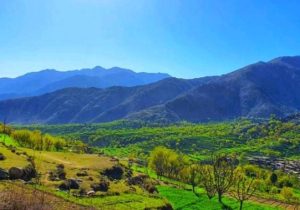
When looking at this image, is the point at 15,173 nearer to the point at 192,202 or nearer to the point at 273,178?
the point at 192,202

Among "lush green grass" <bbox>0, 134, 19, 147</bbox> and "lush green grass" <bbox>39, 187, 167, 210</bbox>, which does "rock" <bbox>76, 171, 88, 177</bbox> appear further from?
"lush green grass" <bbox>0, 134, 19, 147</bbox>

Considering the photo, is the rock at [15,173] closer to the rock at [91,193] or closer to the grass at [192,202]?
the rock at [91,193]

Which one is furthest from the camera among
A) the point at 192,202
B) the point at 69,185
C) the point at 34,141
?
the point at 34,141

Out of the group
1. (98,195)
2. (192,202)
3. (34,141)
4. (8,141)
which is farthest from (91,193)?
(34,141)

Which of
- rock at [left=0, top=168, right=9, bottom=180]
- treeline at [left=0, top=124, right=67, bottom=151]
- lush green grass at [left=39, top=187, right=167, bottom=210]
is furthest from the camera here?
treeline at [left=0, top=124, right=67, bottom=151]

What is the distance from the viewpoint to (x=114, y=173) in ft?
→ 363

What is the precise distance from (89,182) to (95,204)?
52.5 feet

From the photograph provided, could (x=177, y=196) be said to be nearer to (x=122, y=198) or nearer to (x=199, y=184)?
(x=122, y=198)

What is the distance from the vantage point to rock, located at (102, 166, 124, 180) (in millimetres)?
105369

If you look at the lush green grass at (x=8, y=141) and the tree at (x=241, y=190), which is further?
the lush green grass at (x=8, y=141)

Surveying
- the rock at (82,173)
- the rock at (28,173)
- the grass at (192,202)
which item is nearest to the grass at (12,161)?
the rock at (28,173)

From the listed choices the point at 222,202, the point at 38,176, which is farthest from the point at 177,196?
the point at 38,176

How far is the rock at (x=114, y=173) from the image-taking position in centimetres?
10537

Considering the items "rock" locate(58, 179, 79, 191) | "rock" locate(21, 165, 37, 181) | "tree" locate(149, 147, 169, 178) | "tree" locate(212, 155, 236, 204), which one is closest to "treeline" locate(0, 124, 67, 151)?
"tree" locate(149, 147, 169, 178)
